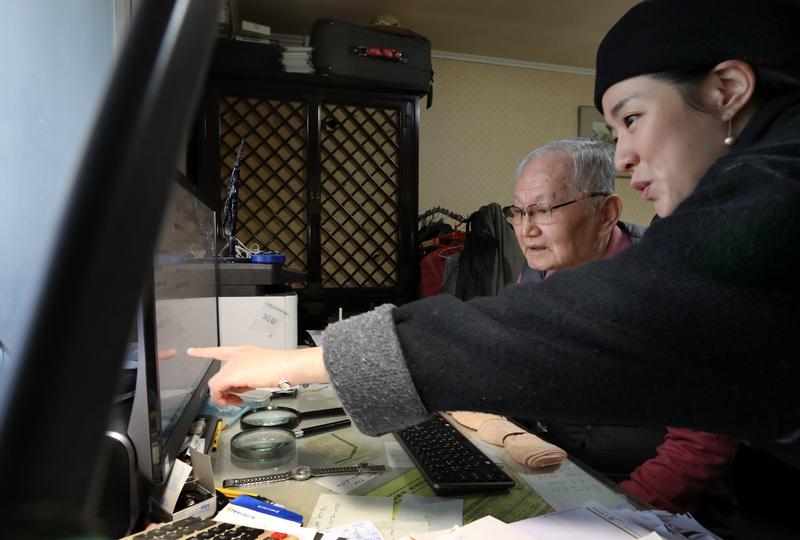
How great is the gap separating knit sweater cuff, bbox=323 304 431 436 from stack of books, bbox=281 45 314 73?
246 centimetres

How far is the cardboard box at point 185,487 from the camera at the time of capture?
66 cm

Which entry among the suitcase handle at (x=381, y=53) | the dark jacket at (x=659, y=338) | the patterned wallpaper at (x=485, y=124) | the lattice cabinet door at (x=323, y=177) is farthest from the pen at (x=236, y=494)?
the patterned wallpaper at (x=485, y=124)

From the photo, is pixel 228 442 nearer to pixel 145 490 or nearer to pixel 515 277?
pixel 145 490

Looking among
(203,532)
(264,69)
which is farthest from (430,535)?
(264,69)

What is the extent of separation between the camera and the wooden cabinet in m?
2.66

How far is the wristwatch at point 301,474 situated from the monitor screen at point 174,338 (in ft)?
0.36

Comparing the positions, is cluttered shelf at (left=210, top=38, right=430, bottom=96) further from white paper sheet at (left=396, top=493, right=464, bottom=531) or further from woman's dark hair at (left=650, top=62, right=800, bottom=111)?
white paper sheet at (left=396, top=493, right=464, bottom=531)

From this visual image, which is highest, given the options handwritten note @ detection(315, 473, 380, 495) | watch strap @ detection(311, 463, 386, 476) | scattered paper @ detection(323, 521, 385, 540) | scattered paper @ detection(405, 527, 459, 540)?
scattered paper @ detection(405, 527, 459, 540)

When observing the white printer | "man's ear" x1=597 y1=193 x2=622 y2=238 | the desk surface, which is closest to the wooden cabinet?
the white printer

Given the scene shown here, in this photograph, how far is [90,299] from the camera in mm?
97

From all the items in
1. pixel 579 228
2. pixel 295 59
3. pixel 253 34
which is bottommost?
pixel 579 228

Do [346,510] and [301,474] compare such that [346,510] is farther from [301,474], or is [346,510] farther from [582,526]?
[582,526]

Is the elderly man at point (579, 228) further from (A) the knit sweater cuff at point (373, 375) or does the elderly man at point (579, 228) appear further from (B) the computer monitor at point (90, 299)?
(B) the computer monitor at point (90, 299)

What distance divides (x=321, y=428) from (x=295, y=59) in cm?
222
